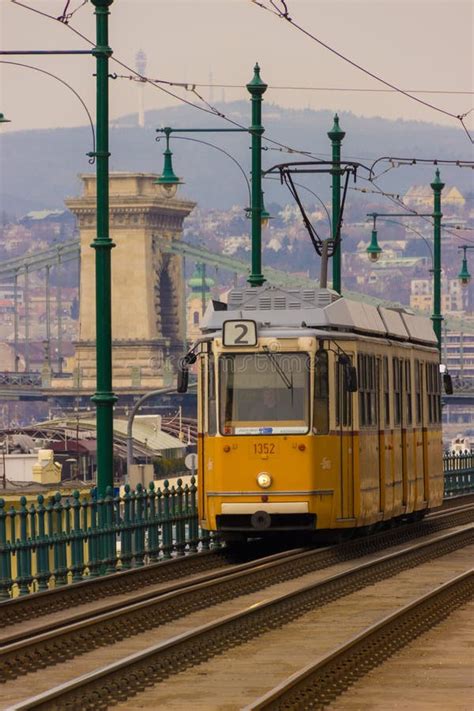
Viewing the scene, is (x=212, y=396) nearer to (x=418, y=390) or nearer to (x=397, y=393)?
(x=397, y=393)

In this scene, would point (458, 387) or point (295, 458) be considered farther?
point (458, 387)

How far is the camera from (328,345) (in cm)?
2839

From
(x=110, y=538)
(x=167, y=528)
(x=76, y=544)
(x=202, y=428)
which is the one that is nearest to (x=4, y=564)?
(x=76, y=544)

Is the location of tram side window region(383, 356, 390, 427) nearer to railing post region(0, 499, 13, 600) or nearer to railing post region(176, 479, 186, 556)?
railing post region(176, 479, 186, 556)

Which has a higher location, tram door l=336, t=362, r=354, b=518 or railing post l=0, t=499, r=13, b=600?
Answer: tram door l=336, t=362, r=354, b=518

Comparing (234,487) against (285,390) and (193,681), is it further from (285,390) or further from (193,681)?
(193,681)

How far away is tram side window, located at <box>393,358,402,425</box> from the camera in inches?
1246

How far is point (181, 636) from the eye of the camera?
18766mm

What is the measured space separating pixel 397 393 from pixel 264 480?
4.41 m

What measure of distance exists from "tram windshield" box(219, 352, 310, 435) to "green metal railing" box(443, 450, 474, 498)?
26126 mm

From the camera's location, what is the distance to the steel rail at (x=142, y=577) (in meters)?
22.1

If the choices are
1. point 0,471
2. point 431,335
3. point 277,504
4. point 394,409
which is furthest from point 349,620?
point 0,471

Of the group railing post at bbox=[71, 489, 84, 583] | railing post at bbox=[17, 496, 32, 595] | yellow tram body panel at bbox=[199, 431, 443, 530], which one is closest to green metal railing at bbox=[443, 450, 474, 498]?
yellow tram body panel at bbox=[199, 431, 443, 530]

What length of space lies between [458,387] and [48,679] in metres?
175
